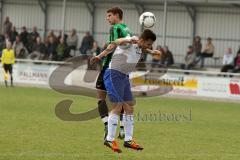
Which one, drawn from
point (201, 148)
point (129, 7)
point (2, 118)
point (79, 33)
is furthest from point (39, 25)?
point (201, 148)

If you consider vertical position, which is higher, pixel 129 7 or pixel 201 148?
pixel 129 7

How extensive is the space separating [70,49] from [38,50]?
1.73 m

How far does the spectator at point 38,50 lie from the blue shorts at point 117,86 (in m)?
25.2

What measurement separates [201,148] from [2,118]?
6405 millimetres

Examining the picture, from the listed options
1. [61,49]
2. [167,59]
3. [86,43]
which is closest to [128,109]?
[167,59]

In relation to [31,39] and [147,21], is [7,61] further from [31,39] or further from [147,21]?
[147,21]

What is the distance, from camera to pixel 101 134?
15.6 meters

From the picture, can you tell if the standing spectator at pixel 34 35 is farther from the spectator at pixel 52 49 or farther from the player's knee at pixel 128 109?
the player's knee at pixel 128 109

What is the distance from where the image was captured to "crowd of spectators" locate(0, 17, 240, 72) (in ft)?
112

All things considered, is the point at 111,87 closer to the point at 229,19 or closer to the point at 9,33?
the point at 229,19

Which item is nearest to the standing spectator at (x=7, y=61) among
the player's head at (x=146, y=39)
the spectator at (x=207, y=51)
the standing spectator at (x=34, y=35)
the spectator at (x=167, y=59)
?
the standing spectator at (x=34, y=35)

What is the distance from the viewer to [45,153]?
1215 centimetres

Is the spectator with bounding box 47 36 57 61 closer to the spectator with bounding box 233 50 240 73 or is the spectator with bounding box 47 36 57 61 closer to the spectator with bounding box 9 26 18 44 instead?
the spectator with bounding box 9 26 18 44

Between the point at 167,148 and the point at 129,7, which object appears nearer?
the point at 167,148
